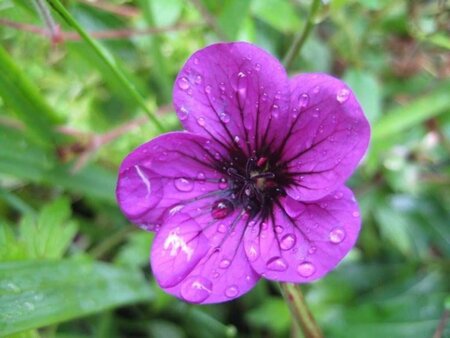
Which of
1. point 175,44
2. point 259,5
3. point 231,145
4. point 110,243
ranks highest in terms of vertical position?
point 259,5

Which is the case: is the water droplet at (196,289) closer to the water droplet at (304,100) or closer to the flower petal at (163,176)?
the flower petal at (163,176)

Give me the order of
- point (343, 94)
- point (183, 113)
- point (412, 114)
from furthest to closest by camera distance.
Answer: point (412, 114)
point (183, 113)
point (343, 94)

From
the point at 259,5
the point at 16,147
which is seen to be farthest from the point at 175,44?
the point at 16,147

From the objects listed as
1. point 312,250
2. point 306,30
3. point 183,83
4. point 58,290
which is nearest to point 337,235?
point 312,250

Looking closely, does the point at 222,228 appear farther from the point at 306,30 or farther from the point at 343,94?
the point at 306,30

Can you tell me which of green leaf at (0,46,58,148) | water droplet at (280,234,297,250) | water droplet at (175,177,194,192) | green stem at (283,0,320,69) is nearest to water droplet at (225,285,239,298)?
water droplet at (280,234,297,250)

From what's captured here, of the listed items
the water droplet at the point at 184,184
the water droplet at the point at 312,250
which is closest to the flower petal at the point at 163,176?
the water droplet at the point at 184,184

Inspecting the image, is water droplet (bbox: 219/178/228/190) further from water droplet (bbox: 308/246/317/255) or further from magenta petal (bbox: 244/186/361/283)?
water droplet (bbox: 308/246/317/255)

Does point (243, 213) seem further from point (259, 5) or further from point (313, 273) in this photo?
point (259, 5)
